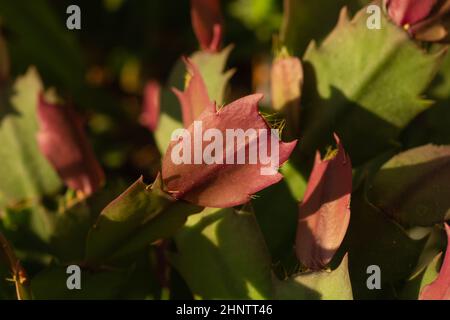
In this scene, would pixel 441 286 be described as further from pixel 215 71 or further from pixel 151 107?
pixel 151 107

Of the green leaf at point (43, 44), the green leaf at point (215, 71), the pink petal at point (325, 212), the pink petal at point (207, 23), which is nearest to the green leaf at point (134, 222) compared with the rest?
the pink petal at point (325, 212)

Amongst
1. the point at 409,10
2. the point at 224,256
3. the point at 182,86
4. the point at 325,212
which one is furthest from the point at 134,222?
the point at 409,10

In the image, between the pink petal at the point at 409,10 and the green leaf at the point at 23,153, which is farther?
the green leaf at the point at 23,153

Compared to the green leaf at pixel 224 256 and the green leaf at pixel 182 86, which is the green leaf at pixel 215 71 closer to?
the green leaf at pixel 182 86

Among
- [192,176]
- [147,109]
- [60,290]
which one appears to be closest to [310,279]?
[192,176]

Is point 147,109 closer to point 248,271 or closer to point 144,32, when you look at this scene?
point 144,32
